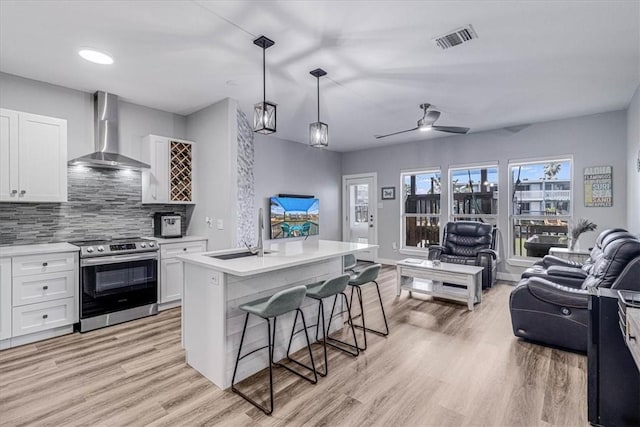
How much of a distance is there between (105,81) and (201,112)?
3.99 feet

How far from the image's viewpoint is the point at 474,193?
6.10 m

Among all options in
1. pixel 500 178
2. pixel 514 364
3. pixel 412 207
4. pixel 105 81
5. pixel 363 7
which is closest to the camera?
pixel 363 7

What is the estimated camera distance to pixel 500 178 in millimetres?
5699

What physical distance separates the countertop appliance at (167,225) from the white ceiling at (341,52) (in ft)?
5.01

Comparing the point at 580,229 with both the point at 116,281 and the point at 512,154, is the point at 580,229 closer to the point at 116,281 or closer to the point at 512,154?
the point at 512,154

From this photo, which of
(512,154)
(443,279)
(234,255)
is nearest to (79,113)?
(234,255)

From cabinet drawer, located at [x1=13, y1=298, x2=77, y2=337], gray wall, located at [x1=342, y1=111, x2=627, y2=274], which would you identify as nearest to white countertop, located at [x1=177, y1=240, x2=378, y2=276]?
cabinet drawer, located at [x1=13, y1=298, x2=77, y2=337]

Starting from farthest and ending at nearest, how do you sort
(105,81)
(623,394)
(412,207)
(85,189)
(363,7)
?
1. (412,207)
2. (85,189)
3. (105,81)
4. (363,7)
5. (623,394)

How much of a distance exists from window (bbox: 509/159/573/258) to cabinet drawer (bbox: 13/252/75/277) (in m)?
6.55

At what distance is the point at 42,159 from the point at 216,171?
1.81 meters

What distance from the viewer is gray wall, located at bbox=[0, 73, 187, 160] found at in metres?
3.40

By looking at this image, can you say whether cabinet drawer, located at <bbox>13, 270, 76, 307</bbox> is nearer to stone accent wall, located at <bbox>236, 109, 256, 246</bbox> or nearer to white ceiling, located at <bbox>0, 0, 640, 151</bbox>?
stone accent wall, located at <bbox>236, 109, 256, 246</bbox>

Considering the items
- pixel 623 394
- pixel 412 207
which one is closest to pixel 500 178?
pixel 412 207

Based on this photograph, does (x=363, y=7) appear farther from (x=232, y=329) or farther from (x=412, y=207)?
(x=412, y=207)
